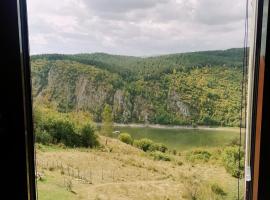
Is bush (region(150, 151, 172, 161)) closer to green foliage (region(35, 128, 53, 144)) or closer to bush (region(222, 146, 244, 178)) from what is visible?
bush (region(222, 146, 244, 178))

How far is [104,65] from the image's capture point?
1668 mm

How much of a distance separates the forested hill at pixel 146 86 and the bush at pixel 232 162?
13cm

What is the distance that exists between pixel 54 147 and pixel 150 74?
1.85ft

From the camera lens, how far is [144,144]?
1.69 m

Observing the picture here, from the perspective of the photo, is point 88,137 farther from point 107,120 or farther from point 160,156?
point 160,156

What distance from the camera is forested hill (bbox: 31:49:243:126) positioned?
5.42ft

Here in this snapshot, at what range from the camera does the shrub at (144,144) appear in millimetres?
1688

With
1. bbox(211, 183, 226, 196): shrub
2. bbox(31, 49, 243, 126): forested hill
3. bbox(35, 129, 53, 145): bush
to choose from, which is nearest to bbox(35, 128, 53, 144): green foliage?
bbox(35, 129, 53, 145): bush

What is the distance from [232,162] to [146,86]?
1.74 ft

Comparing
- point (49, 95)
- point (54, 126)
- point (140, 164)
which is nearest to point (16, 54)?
point (49, 95)

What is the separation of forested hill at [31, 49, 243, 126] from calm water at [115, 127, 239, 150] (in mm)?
42

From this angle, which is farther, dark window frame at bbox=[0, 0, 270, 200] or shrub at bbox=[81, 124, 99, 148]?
shrub at bbox=[81, 124, 99, 148]

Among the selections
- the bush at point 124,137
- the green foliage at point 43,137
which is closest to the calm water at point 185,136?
the bush at point 124,137

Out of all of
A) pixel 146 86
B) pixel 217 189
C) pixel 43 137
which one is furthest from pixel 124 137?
pixel 217 189
